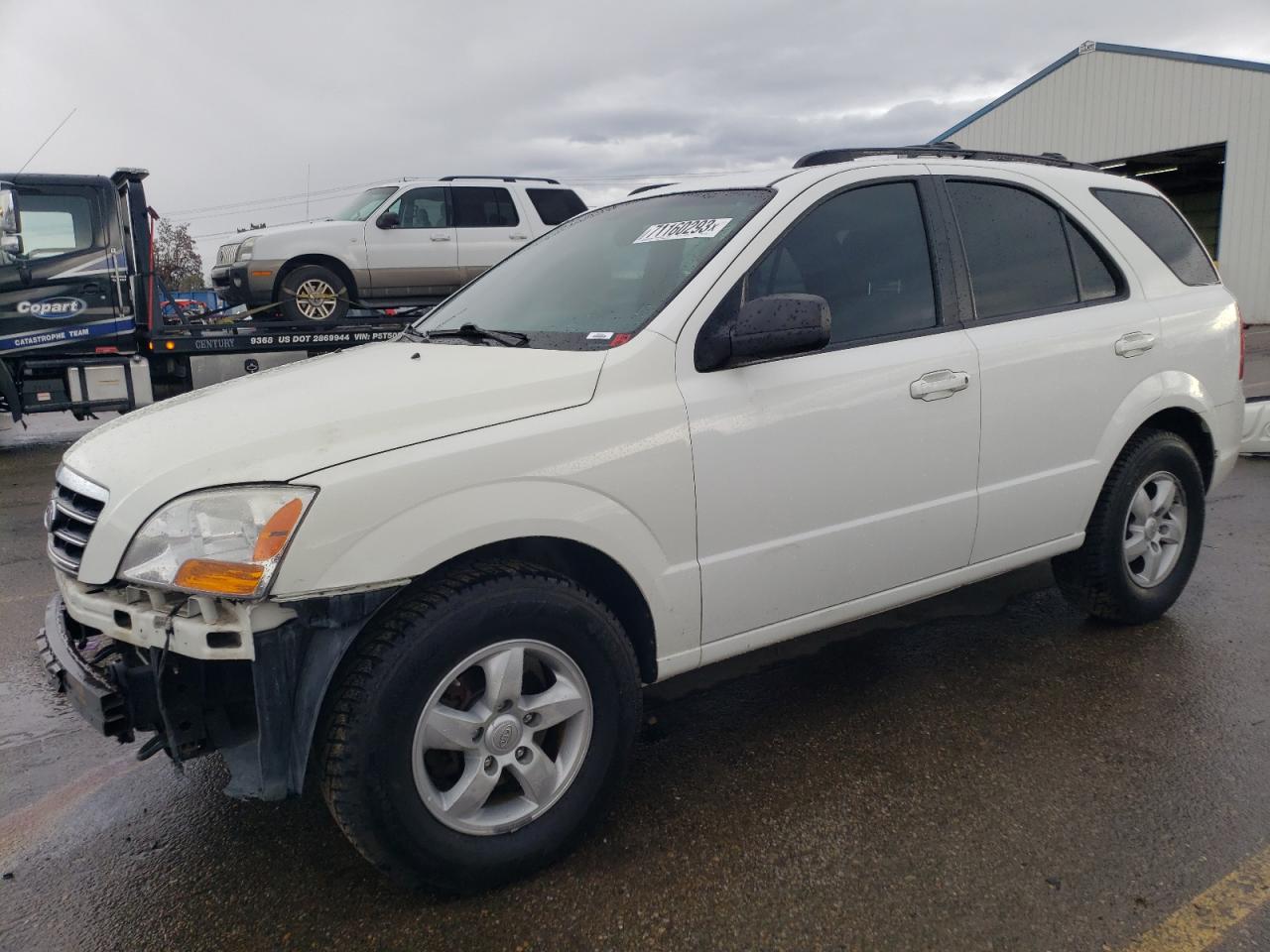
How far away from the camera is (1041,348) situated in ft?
11.5

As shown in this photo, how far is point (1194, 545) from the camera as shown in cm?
423

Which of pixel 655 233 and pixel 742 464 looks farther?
pixel 655 233

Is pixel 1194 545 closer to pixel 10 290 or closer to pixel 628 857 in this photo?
pixel 628 857

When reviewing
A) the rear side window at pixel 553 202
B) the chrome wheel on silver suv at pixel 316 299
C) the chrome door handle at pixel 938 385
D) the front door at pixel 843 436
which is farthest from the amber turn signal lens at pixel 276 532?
the rear side window at pixel 553 202

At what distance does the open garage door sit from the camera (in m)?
23.3

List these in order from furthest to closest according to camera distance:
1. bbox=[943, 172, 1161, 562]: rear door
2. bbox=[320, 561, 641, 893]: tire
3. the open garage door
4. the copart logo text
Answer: the open garage door < the copart logo text < bbox=[943, 172, 1161, 562]: rear door < bbox=[320, 561, 641, 893]: tire

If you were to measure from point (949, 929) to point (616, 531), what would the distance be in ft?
4.03

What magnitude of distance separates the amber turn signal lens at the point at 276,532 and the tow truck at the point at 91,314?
8254 millimetres

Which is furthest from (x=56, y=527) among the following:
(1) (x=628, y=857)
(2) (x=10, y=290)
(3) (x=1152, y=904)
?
(2) (x=10, y=290)

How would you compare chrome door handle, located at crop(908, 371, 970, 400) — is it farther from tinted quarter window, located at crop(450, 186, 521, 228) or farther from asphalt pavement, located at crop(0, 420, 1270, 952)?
tinted quarter window, located at crop(450, 186, 521, 228)

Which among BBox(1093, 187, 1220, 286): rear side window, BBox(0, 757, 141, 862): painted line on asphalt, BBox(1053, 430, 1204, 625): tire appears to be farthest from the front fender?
BBox(1093, 187, 1220, 286): rear side window

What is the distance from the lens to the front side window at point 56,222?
31.3 feet

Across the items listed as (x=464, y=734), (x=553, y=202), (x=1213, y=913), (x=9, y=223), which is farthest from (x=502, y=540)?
(x=553, y=202)

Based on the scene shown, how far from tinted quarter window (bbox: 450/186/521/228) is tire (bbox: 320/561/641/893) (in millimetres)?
10747
